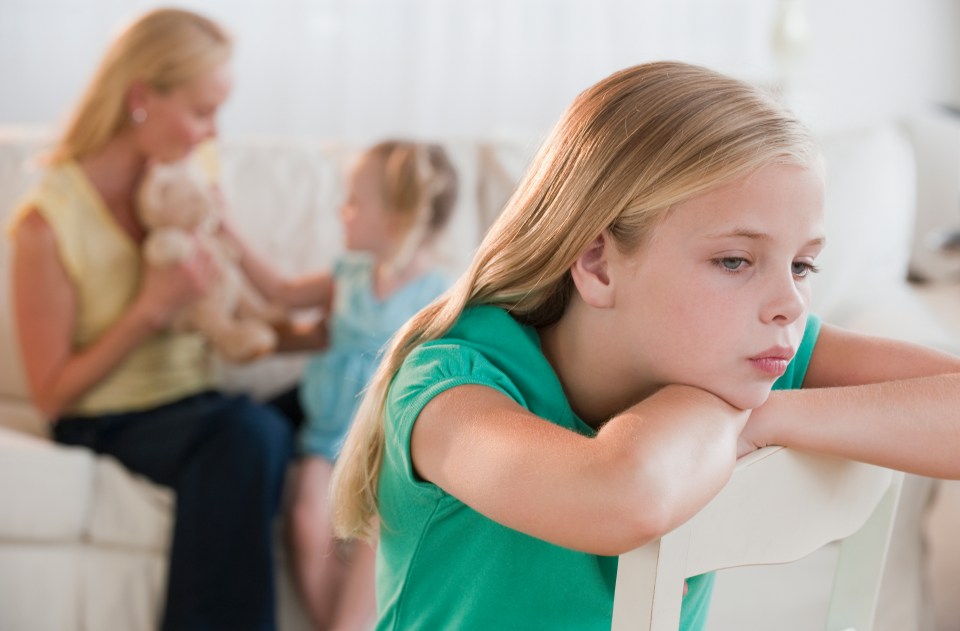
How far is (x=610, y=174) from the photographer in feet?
2.57

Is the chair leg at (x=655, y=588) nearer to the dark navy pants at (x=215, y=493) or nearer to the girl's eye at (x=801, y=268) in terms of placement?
the girl's eye at (x=801, y=268)

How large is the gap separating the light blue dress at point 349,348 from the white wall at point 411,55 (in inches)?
45.9

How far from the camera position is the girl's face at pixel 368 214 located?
1983 millimetres

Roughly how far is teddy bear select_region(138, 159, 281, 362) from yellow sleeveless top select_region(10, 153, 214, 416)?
5cm

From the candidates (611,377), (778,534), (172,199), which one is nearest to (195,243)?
(172,199)

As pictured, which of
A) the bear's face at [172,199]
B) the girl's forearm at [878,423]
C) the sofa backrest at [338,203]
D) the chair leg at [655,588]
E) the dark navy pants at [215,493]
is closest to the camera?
the chair leg at [655,588]

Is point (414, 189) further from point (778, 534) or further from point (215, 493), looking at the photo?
point (778, 534)

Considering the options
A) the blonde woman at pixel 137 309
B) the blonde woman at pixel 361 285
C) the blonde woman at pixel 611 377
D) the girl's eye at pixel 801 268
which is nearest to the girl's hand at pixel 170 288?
the blonde woman at pixel 137 309

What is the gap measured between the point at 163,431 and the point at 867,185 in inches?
53.7

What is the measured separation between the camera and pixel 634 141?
2.53ft

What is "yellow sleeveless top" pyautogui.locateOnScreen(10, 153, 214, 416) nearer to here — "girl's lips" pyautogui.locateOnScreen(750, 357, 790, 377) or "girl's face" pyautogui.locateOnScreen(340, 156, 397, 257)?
"girl's face" pyautogui.locateOnScreen(340, 156, 397, 257)

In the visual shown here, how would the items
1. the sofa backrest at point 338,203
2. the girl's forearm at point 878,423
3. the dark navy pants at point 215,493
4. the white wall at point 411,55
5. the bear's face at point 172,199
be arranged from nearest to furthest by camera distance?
1. the girl's forearm at point 878,423
2. the dark navy pants at point 215,493
3. the bear's face at point 172,199
4. the sofa backrest at point 338,203
5. the white wall at point 411,55

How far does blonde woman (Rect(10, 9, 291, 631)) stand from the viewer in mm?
1756

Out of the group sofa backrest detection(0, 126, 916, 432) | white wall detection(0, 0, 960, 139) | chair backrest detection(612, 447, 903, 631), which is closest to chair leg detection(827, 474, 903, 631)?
chair backrest detection(612, 447, 903, 631)
